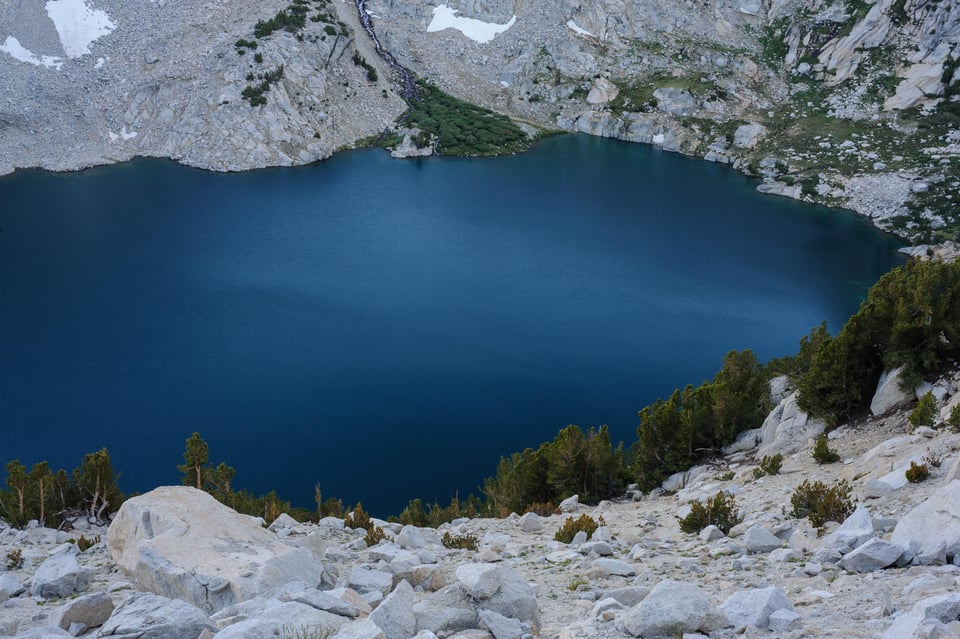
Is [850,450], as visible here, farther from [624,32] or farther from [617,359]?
[624,32]

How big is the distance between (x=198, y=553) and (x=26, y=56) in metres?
106

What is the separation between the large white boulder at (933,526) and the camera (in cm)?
989

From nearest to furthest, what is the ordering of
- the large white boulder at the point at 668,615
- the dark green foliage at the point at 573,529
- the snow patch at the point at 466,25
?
the large white boulder at the point at 668,615 < the dark green foliage at the point at 573,529 < the snow patch at the point at 466,25

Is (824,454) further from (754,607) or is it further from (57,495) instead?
(57,495)

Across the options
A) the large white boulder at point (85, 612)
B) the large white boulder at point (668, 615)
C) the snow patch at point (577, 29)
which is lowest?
the large white boulder at point (85, 612)

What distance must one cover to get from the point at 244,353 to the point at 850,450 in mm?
37674

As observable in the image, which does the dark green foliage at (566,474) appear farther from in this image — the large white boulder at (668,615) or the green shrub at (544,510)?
the large white boulder at (668,615)

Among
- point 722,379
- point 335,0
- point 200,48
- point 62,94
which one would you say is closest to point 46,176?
point 62,94

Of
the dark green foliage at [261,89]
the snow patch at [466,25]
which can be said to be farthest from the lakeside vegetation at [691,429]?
the snow patch at [466,25]

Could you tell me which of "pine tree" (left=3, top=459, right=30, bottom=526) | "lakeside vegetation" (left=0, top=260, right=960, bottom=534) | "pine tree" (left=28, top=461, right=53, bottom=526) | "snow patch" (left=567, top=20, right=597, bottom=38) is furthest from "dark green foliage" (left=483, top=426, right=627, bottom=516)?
"snow patch" (left=567, top=20, right=597, bottom=38)

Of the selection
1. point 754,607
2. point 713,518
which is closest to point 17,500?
point 713,518

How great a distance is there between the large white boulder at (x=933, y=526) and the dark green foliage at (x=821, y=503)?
8.69 ft

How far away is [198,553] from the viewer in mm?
11742

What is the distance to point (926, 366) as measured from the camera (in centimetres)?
2050
